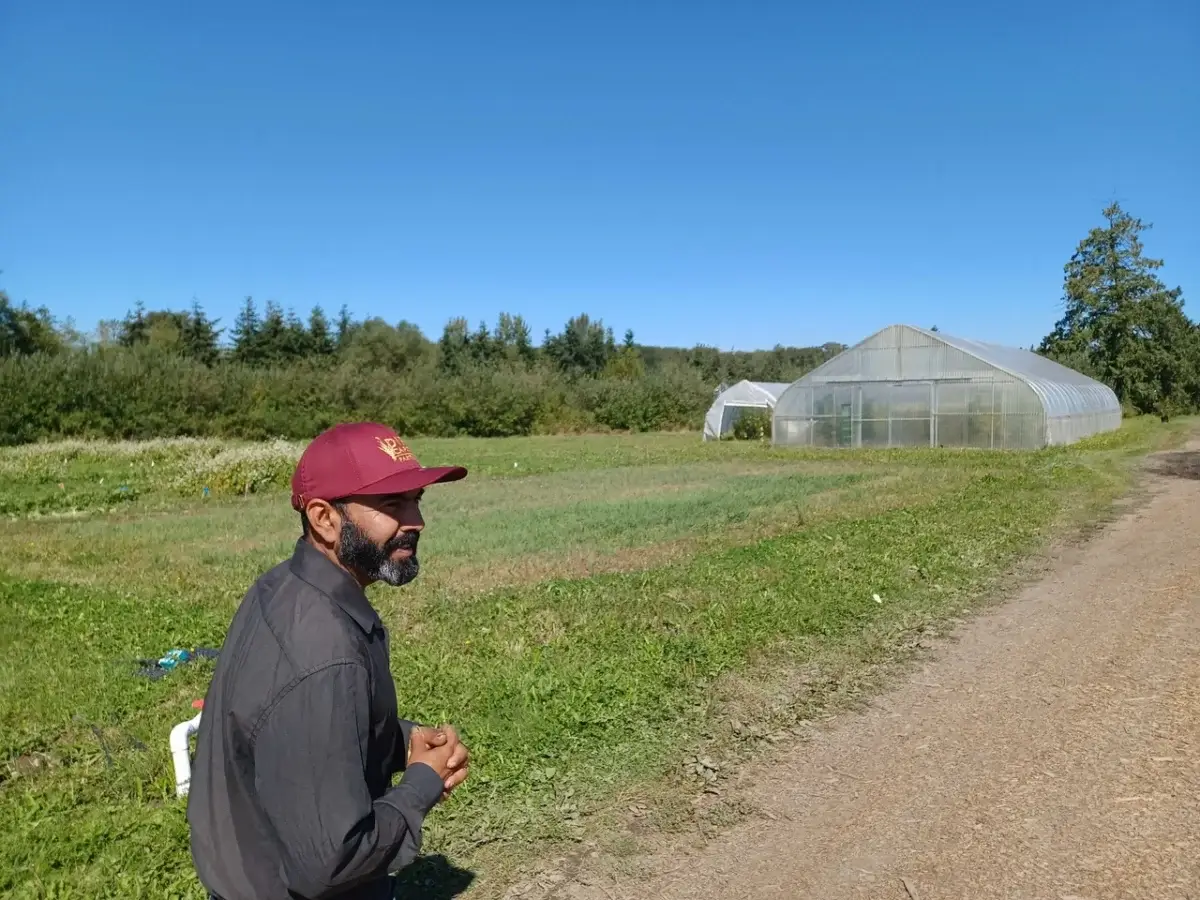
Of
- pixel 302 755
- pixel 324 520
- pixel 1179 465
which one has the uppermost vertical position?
pixel 324 520

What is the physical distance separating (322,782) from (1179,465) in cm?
2372

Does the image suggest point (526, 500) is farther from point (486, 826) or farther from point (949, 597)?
point (486, 826)

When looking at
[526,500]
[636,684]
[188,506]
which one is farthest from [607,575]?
[188,506]

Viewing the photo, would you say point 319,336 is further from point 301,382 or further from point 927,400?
point 927,400

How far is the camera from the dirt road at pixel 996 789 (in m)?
3.57

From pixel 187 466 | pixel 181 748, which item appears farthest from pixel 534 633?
pixel 187 466

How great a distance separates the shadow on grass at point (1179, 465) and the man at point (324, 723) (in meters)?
19.7

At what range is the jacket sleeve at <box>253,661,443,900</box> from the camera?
191 cm

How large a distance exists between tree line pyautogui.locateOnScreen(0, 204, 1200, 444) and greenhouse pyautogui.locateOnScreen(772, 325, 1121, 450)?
23.5 metres

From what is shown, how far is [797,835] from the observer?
398 centimetres

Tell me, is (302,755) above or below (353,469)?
below

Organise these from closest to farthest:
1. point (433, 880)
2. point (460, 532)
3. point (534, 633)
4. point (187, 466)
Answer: point (433, 880)
point (534, 633)
point (460, 532)
point (187, 466)

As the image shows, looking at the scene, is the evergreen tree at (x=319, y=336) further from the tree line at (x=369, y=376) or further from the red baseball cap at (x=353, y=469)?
the red baseball cap at (x=353, y=469)

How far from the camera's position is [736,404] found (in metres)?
38.6
